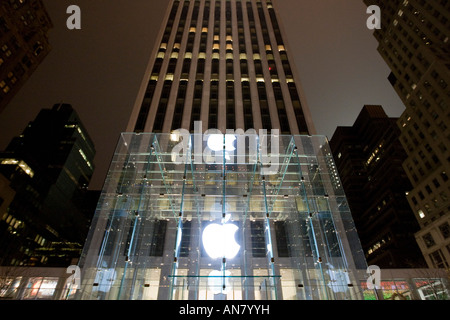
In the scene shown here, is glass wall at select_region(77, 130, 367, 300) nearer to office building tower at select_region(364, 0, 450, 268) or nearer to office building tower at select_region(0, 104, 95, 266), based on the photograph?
office building tower at select_region(364, 0, 450, 268)

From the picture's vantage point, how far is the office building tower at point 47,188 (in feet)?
186

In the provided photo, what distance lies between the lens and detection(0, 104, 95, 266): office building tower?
2238 inches

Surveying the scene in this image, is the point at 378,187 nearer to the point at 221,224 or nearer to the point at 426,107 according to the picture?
the point at 426,107

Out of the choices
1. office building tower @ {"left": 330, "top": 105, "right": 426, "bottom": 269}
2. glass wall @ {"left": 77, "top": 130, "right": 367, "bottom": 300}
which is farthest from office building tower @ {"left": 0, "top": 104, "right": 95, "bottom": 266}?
office building tower @ {"left": 330, "top": 105, "right": 426, "bottom": 269}

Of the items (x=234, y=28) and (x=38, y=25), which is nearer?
(x=234, y=28)

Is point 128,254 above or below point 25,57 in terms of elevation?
below

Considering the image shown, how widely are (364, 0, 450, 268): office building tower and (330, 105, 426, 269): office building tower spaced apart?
18.6 meters

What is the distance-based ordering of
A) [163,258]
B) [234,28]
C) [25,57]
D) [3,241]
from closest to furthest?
1. [163,258]
2. [234,28]
3. [3,241]
4. [25,57]

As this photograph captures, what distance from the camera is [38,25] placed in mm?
58688

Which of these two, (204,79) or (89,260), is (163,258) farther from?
(204,79)

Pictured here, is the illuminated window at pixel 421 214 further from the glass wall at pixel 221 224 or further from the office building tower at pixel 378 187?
the glass wall at pixel 221 224

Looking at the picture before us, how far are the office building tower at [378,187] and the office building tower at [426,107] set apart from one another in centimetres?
1859
